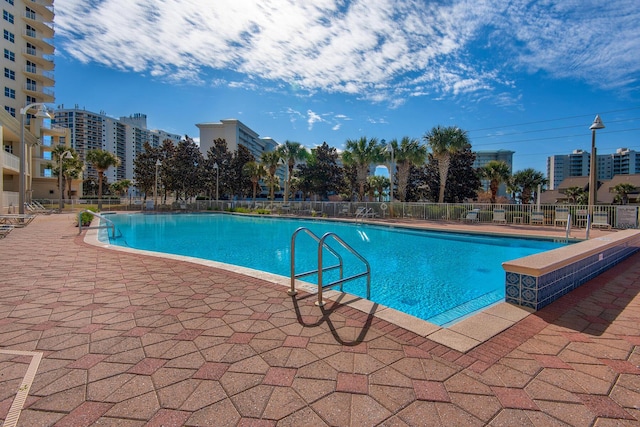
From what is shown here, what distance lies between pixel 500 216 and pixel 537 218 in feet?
5.17

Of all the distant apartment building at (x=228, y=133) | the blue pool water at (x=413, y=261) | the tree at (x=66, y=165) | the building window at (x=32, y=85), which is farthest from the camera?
the distant apartment building at (x=228, y=133)

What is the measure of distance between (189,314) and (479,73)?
17565mm

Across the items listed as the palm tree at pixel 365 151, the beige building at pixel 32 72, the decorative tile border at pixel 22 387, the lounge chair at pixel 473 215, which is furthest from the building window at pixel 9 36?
the lounge chair at pixel 473 215

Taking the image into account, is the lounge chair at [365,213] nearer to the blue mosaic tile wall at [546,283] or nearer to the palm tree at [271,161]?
the palm tree at [271,161]

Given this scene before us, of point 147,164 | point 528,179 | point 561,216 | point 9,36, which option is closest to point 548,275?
point 561,216

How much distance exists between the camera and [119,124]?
100m

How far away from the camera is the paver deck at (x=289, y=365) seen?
1.66 meters

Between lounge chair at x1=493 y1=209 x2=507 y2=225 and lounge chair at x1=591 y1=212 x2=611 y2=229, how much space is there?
135 inches

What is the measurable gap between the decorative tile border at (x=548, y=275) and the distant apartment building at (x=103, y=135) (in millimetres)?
99916

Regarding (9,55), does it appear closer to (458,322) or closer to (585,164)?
(458,322)

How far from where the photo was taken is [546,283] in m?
3.38

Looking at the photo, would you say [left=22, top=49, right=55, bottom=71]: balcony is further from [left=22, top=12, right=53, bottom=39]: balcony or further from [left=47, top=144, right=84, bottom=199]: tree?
[left=47, top=144, right=84, bottom=199]: tree

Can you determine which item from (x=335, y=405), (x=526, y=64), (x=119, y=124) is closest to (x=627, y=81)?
(x=526, y=64)

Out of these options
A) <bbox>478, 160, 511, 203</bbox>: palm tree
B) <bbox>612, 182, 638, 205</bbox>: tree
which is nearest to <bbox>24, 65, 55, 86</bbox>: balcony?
<bbox>478, 160, 511, 203</bbox>: palm tree
